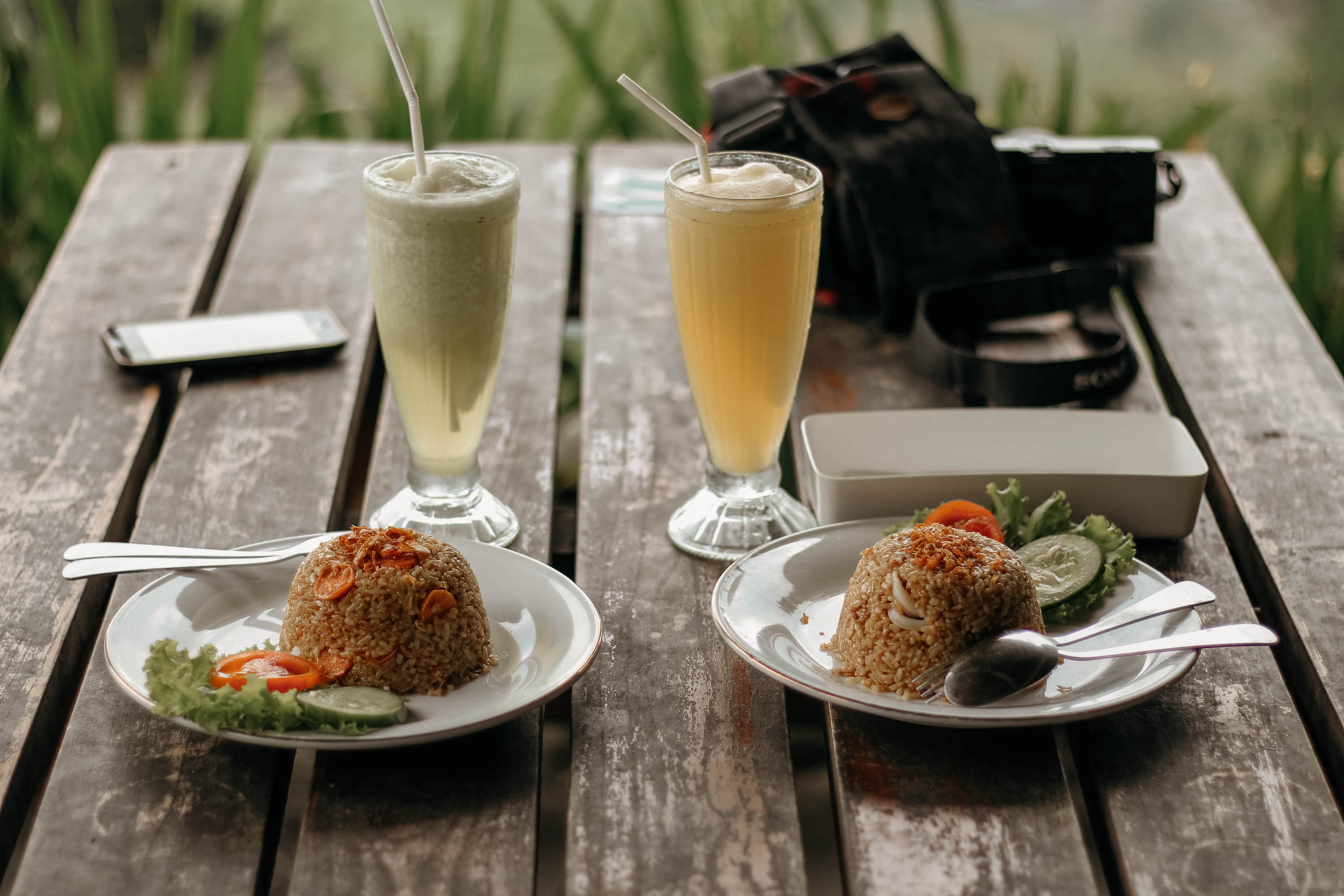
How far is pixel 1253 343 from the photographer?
170cm

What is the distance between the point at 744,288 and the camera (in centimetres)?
120

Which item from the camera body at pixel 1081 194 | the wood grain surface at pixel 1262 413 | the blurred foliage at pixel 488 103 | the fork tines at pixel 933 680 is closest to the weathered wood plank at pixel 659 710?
the fork tines at pixel 933 680

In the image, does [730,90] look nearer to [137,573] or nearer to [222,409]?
[222,409]

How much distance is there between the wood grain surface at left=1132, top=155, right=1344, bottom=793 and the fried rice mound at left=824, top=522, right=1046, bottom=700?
0.29 meters

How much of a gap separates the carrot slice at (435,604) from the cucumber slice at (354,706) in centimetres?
6

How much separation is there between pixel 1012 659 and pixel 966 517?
9.8 inches

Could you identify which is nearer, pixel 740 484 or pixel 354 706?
pixel 354 706

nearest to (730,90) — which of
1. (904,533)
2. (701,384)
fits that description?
(701,384)

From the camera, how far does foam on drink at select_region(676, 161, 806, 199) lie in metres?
1.18

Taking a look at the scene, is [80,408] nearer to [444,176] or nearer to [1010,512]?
[444,176]

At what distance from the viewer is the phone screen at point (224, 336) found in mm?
1573

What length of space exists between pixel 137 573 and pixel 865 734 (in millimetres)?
671

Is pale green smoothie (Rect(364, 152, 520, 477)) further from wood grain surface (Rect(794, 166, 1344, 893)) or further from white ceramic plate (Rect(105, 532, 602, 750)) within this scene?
wood grain surface (Rect(794, 166, 1344, 893))

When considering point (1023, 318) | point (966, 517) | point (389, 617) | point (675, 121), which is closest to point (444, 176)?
point (675, 121)
